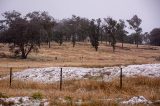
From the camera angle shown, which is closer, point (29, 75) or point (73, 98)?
point (73, 98)

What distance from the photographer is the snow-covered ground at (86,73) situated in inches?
1139

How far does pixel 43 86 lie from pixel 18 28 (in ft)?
177

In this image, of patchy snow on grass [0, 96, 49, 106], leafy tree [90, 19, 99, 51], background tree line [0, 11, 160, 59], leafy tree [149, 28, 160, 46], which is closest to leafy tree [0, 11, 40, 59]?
background tree line [0, 11, 160, 59]

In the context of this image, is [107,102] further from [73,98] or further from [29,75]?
[29,75]

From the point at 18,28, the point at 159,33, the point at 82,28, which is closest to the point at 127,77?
the point at 18,28

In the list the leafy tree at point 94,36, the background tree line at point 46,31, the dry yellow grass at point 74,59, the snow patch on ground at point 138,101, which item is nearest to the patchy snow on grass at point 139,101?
the snow patch on ground at point 138,101

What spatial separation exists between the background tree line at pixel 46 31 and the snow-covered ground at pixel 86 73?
44.5 meters

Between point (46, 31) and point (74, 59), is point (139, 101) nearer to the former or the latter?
point (74, 59)

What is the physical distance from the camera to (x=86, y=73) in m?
30.9

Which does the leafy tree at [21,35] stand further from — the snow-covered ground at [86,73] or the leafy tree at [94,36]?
the snow-covered ground at [86,73]

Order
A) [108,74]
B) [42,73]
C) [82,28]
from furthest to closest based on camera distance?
[82,28] → [42,73] → [108,74]

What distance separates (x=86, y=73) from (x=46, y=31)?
292 ft

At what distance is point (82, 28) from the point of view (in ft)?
480

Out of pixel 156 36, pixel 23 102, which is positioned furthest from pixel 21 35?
pixel 156 36
